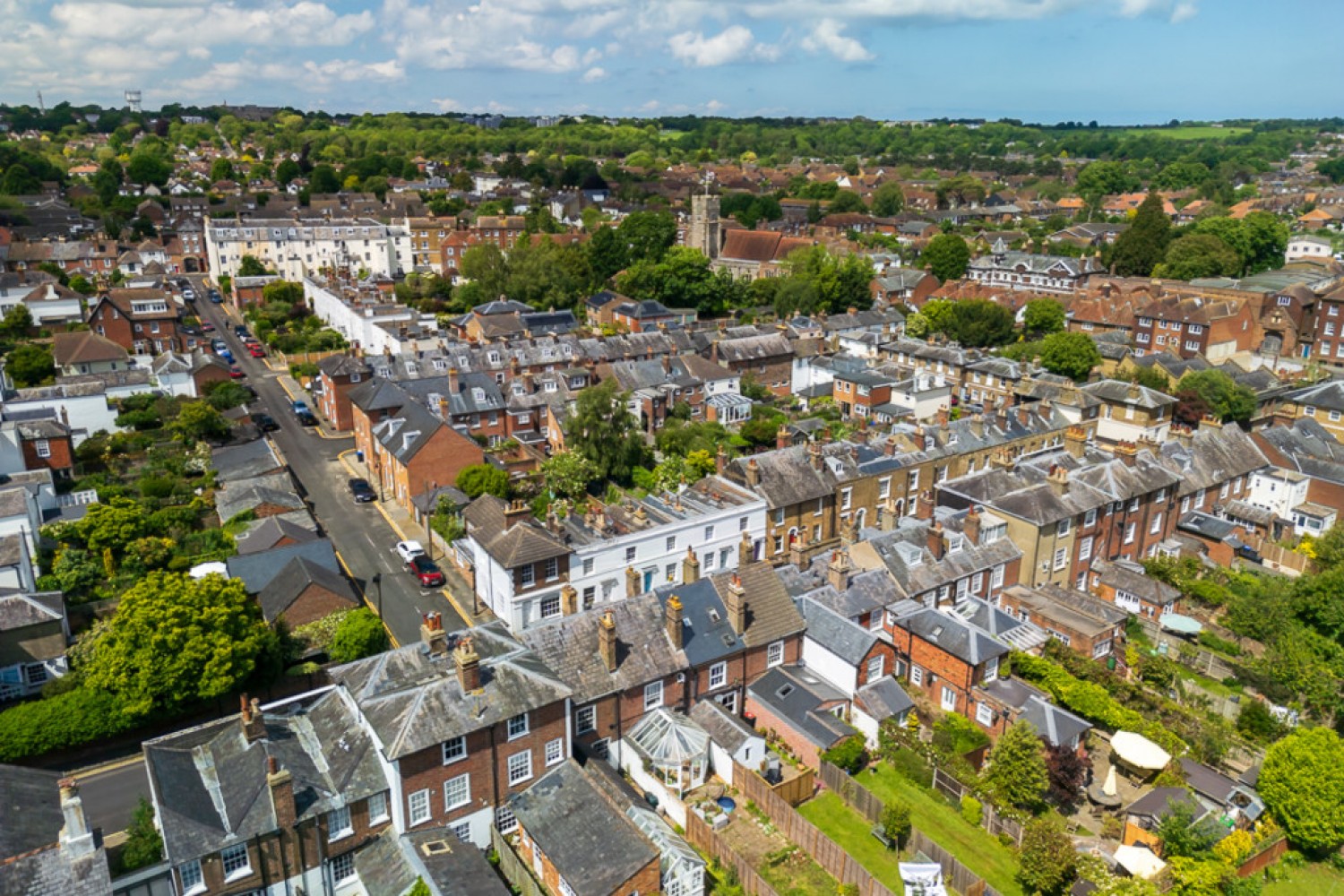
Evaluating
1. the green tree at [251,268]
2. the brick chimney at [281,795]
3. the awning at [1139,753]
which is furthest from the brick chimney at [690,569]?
the green tree at [251,268]

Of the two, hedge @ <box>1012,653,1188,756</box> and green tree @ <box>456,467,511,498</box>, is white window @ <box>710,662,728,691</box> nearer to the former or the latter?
hedge @ <box>1012,653,1188,756</box>

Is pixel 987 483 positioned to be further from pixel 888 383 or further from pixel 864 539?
pixel 888 383

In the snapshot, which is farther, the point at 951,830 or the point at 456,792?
the point at 951,830

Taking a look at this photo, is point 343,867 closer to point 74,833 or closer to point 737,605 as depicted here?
point 74,833

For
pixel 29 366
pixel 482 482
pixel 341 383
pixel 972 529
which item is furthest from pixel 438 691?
pixel 29 366

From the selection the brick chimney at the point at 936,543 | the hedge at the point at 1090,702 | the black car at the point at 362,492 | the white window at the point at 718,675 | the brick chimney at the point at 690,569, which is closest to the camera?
the white window at the point at 718,675

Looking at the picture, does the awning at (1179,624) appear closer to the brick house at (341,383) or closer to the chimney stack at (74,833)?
the chimney stack at (74,833)

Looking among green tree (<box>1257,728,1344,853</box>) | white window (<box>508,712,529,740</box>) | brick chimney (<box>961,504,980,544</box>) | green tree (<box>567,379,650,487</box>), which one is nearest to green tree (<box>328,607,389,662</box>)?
white window (<box>508,712,529,740</box>)
